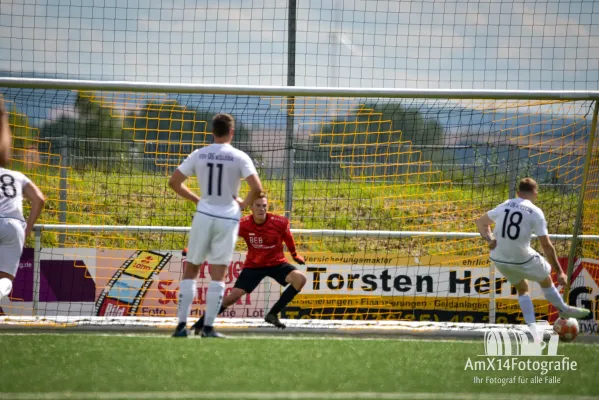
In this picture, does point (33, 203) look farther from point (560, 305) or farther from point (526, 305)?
point (560, 305)

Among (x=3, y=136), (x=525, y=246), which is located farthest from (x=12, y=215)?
(x=525, y=246)

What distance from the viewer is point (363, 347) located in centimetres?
691

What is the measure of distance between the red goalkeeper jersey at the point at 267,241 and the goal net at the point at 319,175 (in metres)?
0.39

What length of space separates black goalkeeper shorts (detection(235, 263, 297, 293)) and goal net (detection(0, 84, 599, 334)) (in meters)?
0.42

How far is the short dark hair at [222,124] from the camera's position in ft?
22.9

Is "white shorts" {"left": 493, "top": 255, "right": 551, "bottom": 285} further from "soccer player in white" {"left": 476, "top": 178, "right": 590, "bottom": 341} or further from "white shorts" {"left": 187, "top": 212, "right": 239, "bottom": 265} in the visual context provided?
"white shorts" {"left": 187, "top": 212, "right": 239, "bottom": 265}

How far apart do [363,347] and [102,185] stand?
15.9 feet

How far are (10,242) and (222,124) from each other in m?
2.10

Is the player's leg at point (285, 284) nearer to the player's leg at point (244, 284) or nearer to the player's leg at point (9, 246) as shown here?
the player's leg at point (244, 284)

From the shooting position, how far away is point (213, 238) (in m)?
6.90

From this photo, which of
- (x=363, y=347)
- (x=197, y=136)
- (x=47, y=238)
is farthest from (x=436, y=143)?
(x=47, y=238)

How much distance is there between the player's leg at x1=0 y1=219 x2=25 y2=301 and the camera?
657 centimetres

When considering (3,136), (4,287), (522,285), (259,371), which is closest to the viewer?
(259,371)

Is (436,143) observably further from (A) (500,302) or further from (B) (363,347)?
(B) (363,347)
